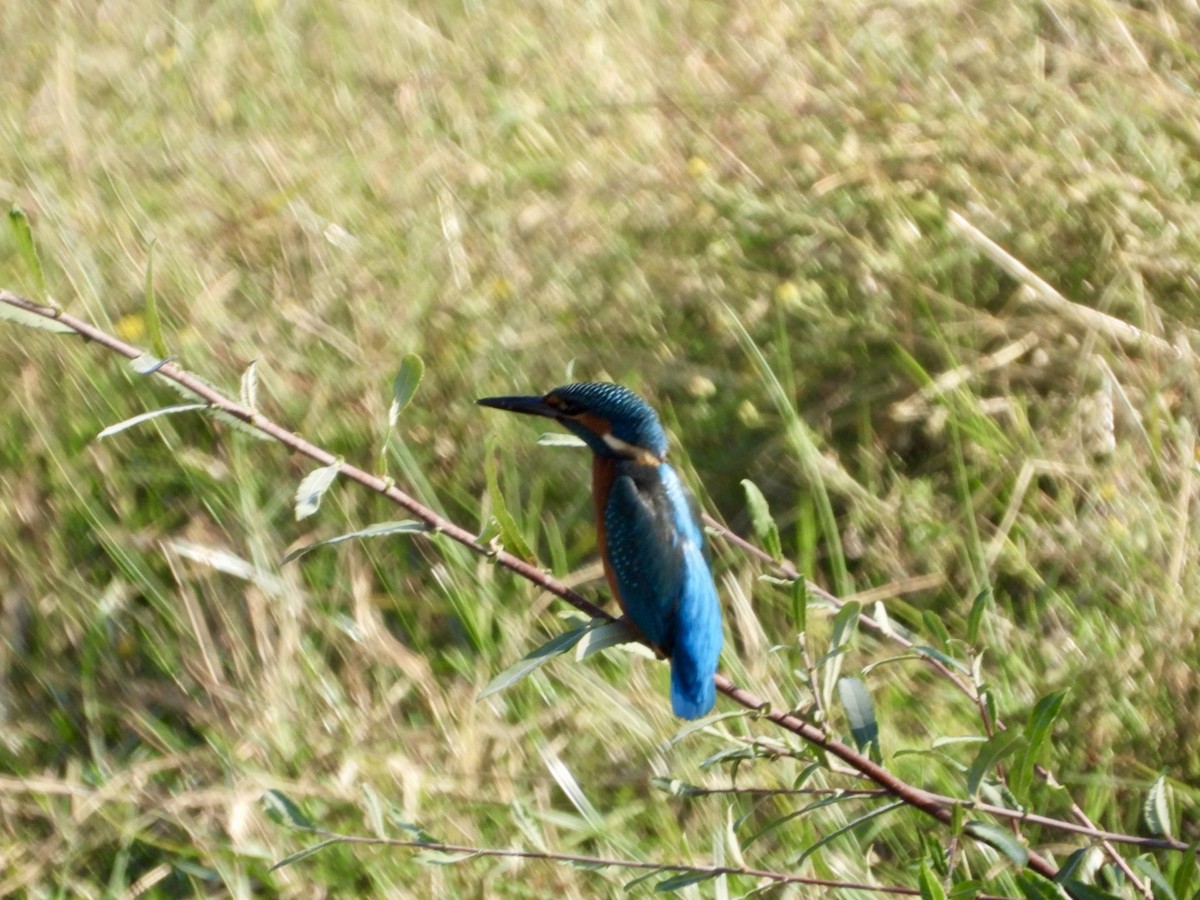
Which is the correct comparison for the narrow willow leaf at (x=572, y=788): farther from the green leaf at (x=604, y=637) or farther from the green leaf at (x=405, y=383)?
the green leaf at (x=405, y=383)

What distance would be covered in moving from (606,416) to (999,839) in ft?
3.22

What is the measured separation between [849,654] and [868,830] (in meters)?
0.39

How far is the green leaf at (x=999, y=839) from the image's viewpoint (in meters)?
1.54

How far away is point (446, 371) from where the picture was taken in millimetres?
3207

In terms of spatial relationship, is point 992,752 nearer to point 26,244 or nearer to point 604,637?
point 604,637

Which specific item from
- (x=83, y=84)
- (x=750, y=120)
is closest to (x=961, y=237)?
(x=750, y=120)

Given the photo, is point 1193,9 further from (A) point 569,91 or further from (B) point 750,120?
(A) point 569,91

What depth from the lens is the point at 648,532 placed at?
2240 millimetres

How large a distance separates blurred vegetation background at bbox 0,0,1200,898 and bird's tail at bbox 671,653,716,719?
300 mm

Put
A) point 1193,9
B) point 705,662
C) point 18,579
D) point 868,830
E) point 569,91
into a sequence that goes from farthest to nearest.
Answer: point 569,91
point 1193,9
point 18,579
point 868,830
point 705,662

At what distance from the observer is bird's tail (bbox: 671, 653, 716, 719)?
1997 millimetres

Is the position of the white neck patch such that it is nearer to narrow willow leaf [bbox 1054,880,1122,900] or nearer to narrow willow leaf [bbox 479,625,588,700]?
narrow willow leaf [bbox 479,625,588,700]

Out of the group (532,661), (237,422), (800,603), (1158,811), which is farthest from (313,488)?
(1158,811)

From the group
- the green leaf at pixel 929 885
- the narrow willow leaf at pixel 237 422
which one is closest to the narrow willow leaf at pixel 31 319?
the narrow willow leaf at pixel 237 422
